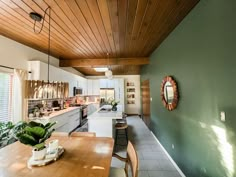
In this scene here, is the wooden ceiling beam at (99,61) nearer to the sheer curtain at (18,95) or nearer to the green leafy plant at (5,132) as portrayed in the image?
the sheer curtain at (18,95)

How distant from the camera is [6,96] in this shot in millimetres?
3107

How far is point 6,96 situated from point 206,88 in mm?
3800

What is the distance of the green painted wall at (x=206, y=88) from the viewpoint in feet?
4.69

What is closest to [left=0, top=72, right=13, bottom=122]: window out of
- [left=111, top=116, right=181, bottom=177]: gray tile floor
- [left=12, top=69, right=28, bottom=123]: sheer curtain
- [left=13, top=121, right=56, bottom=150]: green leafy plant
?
[left=12, top=69, right=28, bottom=123]: sheer curtain

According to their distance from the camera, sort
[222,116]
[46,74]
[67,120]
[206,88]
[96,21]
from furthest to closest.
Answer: [67,120], [46,74], [96,21], [206,88], [222,116]

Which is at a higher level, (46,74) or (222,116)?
(46,74)

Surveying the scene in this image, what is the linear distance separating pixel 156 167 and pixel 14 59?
377 centimetres

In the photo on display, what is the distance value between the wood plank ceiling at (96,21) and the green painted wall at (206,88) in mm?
371

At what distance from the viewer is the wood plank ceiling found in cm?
192

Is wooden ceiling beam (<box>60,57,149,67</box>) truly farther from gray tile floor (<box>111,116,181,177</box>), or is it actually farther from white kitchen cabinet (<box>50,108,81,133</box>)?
gray tile floor (<box>111,116,181,177</box>)

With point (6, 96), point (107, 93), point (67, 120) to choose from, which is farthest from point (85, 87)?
point (6, 96)

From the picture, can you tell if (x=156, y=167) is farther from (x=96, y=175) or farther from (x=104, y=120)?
(x=96, y=175)

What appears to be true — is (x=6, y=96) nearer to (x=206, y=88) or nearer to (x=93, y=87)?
(x=206, y=88)

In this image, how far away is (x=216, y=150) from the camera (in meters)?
1.65
